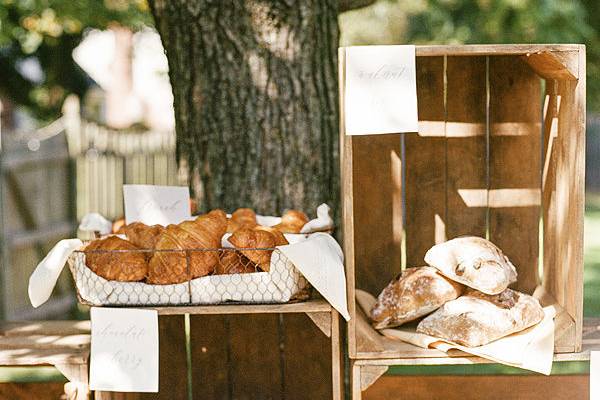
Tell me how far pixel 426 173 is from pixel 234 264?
2.12 ft

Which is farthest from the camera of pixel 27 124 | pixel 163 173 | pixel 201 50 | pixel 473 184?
pixel 27 124

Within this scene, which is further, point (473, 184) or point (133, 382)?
point (473, 184)

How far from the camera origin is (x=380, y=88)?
170 centimetres

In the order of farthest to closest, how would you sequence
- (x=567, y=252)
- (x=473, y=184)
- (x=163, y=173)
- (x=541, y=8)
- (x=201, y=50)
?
(x=163, y=173) → (x=541, y=8) → (x=201, y=50) → (x=473, y=184) → (x=567, y=252)

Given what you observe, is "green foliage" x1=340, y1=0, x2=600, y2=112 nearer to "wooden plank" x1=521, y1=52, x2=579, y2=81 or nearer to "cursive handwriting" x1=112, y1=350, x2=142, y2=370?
"wooden plank" x1=521, y1=52, x2=579, y2=81

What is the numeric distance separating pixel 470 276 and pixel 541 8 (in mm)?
5604

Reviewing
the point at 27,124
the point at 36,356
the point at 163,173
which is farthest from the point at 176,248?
the point at 27,124

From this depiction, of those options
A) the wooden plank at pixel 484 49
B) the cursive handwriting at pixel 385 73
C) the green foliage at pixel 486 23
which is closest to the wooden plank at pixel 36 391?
the cursive handwriting at pixel 385 73

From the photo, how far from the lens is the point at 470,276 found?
179 centimetres

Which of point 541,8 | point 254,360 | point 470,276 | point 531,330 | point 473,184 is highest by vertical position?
point 541,8

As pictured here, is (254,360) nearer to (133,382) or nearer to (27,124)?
(133,382)

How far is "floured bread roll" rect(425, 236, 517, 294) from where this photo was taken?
1.78 meters

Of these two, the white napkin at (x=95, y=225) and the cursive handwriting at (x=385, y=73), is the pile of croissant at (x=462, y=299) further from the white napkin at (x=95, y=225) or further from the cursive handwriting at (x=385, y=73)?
the white napkin at (x=95, y=225)

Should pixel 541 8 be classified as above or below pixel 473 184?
above
